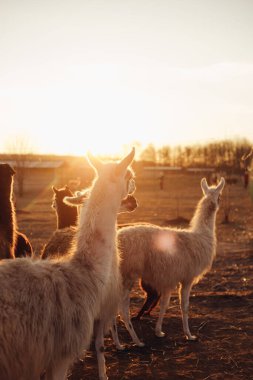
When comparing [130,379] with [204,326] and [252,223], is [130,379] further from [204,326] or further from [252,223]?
[252,223]

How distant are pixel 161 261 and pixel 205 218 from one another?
4.05ft

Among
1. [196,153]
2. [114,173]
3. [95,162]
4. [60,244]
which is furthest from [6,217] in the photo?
[196,153]

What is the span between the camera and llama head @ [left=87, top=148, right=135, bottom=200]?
3.76 meters

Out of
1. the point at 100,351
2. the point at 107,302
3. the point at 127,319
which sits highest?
the point at 107,302

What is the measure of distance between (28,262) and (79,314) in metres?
0.55


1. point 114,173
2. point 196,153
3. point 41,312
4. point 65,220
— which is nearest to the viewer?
point 41,312

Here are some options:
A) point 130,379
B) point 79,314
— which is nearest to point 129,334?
point 130,379

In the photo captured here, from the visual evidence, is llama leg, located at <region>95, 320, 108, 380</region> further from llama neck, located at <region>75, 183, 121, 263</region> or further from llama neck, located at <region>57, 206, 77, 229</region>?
llama neck, located at <region>57, 206, 77, 229</region>

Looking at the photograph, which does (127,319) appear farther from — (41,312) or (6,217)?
(41,312)

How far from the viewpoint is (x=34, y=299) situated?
3283 millimetres

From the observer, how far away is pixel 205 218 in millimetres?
7031

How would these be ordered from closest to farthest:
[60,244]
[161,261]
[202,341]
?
[60,244] → [202,341] → [161,261]

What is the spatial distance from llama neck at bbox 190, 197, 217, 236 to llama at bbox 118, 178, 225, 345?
306 millimetres

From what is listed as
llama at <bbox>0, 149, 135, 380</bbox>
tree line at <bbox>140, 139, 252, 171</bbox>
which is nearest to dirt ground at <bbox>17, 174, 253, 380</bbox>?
llama at <bbox>0, 149, 135, 380</bbox>
